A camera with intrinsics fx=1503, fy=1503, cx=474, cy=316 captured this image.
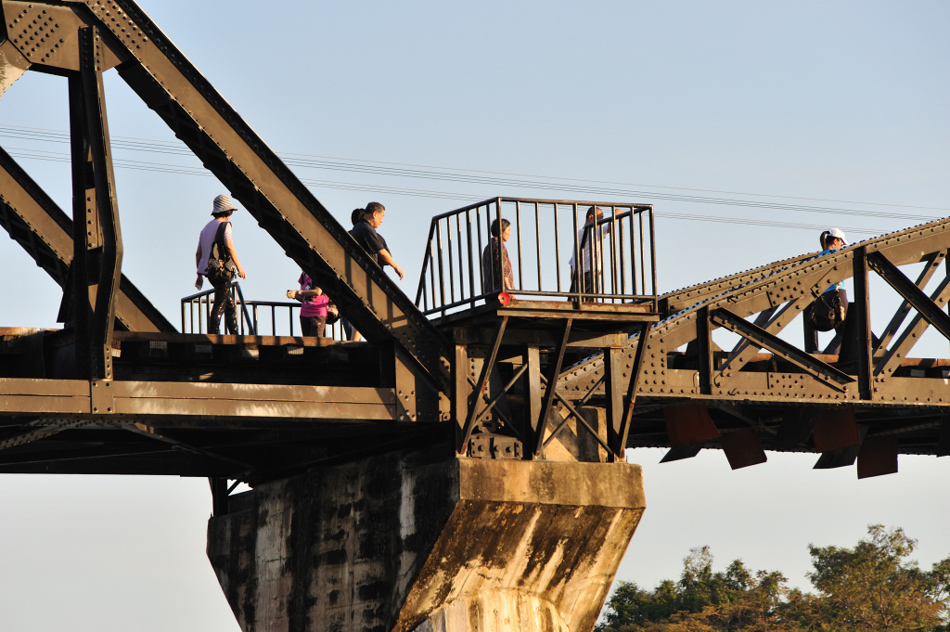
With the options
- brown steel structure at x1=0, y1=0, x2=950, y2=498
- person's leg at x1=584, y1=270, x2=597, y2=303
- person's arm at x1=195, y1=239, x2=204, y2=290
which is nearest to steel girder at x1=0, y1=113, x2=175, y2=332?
brown steel structure at x1=0, y1=0, x2=950, y2=498

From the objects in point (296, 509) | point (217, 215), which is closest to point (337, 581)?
point (296, 509)

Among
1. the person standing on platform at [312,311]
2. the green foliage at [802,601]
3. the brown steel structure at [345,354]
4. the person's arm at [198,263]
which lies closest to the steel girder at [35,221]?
the brown steel structure at [345,354]

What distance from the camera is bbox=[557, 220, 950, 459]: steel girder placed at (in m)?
18.1

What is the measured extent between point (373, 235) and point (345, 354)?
1.61 m

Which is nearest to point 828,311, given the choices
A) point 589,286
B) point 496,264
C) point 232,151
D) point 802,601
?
point 589,286

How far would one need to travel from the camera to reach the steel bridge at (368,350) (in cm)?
1446

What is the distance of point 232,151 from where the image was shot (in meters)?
15.1

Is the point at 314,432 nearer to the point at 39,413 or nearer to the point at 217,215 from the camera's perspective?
the point at 217,215

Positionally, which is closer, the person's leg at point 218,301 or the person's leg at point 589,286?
the person's leg at point 589,286

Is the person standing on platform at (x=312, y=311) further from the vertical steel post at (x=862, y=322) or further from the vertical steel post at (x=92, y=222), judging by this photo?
the vertical steel post at (x=862, y=322)

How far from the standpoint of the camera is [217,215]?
17547mm

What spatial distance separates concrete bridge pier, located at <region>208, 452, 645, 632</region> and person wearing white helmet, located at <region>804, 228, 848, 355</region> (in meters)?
4.43

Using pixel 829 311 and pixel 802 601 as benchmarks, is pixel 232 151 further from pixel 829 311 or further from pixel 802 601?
pixel 802 601

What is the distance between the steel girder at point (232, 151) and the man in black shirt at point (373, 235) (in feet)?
4.30
